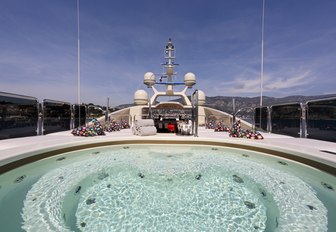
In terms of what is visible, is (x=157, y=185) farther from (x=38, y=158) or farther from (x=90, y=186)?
(x=38, y=158)

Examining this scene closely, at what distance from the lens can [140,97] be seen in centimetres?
1981

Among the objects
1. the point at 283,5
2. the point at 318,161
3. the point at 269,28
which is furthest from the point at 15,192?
the point at 269,28

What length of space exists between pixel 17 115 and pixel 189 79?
16.5 m

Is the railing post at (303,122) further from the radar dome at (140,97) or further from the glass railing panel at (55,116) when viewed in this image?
the radar dome at (140,97)

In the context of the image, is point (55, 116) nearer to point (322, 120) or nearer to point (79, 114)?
point (79, 114)

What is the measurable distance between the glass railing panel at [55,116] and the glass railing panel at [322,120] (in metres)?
12.3

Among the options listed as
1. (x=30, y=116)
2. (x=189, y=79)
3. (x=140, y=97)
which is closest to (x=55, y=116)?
(x=30, y=116)

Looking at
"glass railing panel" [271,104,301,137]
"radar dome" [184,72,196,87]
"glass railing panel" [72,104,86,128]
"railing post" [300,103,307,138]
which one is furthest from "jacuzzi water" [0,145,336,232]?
"radar dome" [184,72,196,87]

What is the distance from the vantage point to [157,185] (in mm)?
3350

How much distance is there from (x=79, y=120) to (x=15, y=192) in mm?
8632

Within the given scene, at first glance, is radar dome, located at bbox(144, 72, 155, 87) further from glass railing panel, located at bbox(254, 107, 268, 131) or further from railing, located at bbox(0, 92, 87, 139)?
glass railing panel, located at bbox(254, 107, 268, 131)

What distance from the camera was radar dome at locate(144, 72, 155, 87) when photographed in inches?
797

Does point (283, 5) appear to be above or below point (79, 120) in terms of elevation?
above

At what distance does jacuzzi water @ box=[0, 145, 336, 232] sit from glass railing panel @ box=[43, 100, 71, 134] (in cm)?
449
